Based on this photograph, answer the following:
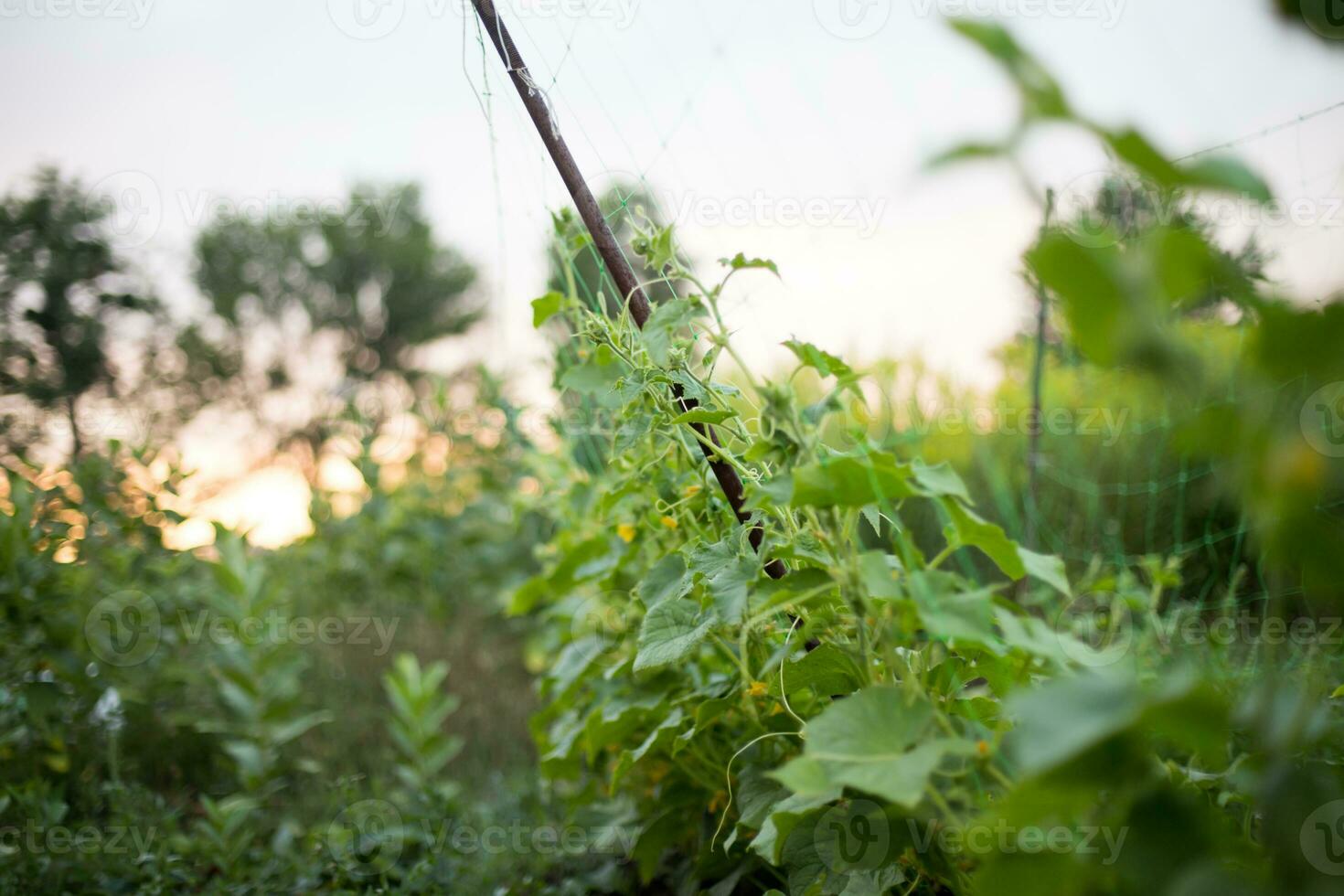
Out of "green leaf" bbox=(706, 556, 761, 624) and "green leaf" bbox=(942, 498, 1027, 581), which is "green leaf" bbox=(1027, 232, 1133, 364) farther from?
"green leaf" bbox=(706, 556, 761, 624)

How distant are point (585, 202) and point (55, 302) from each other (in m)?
2.39

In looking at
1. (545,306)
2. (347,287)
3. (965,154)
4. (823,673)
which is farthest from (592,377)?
(347,287)

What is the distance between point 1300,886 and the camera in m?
0.44

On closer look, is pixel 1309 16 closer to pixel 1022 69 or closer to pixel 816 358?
pixel 1022 69

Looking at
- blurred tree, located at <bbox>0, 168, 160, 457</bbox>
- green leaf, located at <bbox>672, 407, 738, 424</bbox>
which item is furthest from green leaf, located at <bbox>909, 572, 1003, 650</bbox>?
blurred tree, located at <bbox>0, 168, 160, 457</bbox>

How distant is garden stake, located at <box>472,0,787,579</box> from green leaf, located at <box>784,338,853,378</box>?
22cm

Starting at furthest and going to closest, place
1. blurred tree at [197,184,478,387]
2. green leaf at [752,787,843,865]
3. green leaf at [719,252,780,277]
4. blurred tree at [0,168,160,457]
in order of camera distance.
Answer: blurred tree at [197,184,478,387]
blurred tree at [0,168,160,457]
green leaf at [719,252,780,277]
green leaf at [752,787,843,865]

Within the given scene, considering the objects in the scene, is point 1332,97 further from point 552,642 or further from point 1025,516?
point 552,642

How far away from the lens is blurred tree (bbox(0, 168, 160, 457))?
253cm

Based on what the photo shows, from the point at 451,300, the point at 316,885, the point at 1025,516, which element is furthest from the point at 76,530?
the point at 451,300

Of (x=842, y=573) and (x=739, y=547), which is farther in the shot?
(x=739, y=547)

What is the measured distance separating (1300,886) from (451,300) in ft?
46.1

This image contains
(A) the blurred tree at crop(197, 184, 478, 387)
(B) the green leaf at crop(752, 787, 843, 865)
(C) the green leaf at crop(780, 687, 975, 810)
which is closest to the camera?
(C) the green leaf at crop(780, 687, 975, 810)

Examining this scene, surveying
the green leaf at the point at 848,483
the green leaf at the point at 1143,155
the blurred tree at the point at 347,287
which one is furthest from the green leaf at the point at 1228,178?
the blurred tree at the point at 347,287
